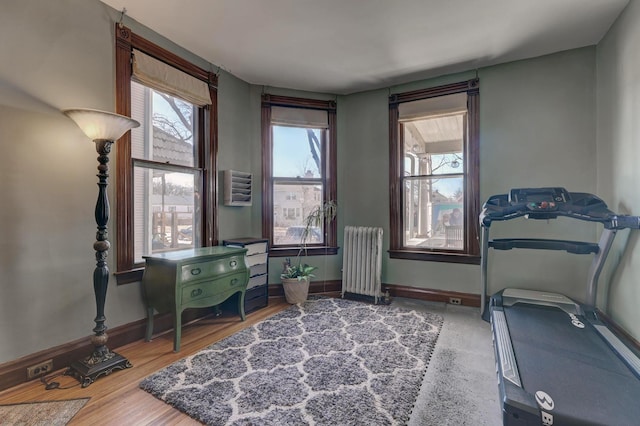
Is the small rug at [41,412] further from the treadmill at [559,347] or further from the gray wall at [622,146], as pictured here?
the gray wall at [622,146]

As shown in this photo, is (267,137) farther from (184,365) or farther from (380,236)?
(184,365)

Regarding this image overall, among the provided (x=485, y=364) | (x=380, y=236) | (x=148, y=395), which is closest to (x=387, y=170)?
(x=380, y=236)

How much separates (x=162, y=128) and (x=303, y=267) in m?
2.23

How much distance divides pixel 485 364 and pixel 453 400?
0.60m

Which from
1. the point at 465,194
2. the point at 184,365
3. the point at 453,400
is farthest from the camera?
the point at 465,194

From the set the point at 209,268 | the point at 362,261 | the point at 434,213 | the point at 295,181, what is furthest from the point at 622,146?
the point at 209,268

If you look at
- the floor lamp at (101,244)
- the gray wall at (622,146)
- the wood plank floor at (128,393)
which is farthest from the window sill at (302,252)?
the gray wall at (622,146)

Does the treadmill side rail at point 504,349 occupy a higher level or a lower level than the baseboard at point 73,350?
higher

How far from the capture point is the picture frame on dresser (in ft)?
11.0

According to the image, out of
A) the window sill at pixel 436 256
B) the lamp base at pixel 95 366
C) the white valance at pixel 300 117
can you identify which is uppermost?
the white valance at pixel 300 117

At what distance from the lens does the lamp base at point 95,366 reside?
2.01 metres

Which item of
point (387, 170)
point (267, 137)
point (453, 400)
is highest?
point (267, 137)

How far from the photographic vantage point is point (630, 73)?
2.34 meters

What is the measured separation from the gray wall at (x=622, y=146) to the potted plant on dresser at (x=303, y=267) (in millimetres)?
2822
